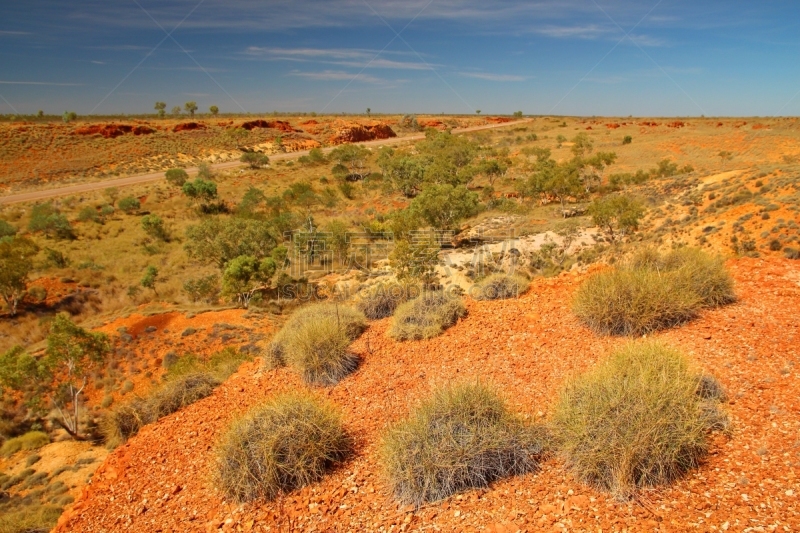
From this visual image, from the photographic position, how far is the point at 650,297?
695 cm

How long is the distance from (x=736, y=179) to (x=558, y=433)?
20.8 metres

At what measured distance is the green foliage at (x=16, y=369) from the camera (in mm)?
10477

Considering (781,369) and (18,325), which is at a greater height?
(781,369)

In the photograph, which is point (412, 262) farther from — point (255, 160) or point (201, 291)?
point (255, 160)

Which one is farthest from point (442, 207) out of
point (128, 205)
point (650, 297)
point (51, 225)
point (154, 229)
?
point (128, 205)

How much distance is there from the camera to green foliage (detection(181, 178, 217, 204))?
33.4 metres

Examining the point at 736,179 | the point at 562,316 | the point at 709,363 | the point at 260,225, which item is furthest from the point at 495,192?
the point at 709,363

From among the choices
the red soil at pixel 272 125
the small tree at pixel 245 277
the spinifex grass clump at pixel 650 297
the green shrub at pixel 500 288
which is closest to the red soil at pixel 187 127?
the red soil at pixel 272 125

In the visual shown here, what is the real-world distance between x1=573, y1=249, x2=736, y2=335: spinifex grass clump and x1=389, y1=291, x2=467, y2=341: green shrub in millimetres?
2449

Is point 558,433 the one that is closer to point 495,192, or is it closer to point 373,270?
point 373,270

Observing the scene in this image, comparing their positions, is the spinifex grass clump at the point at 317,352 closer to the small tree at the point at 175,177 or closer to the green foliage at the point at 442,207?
the green foliage at the point at 442,207

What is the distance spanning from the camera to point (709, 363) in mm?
5738

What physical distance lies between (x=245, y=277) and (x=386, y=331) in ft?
35.0

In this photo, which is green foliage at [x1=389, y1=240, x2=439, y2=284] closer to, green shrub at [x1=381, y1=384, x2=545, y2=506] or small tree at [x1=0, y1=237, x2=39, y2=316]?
green shrub at [x1=381, y1=384, x2=545, y2=506]
